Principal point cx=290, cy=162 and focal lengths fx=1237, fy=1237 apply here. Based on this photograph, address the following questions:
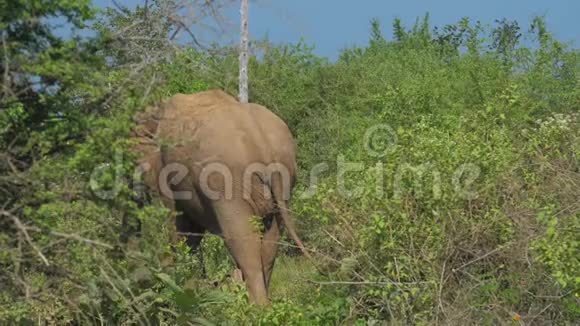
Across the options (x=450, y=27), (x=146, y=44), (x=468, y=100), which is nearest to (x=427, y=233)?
(x=146, y=44)

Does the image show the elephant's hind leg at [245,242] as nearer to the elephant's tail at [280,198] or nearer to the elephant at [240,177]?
the elephant at [240,177]

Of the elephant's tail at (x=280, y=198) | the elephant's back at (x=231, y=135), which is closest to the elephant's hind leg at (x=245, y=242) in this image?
the elephant's tail at (x=280, y=198)

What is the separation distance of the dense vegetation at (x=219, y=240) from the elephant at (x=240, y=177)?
374 mm

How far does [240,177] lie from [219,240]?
245 centimetres

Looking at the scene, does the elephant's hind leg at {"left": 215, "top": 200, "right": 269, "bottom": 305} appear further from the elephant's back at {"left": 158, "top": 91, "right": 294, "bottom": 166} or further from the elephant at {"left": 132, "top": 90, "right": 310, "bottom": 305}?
the elephant's back at {"left": 158, "top": 91, "right": 294, "bottom": 166}

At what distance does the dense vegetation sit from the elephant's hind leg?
1.20 feet

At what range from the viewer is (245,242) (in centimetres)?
1182

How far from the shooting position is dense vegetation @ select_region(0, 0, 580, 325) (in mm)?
7930

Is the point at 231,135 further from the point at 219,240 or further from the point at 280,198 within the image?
the point at 219,240

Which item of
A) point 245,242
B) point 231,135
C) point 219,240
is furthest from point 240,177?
point 219,240

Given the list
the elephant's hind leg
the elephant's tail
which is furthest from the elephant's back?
the elephant's hind leg

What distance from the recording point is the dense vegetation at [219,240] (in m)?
7.93

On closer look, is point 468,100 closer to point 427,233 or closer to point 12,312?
point 427,233

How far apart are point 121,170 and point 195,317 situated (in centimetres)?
228
